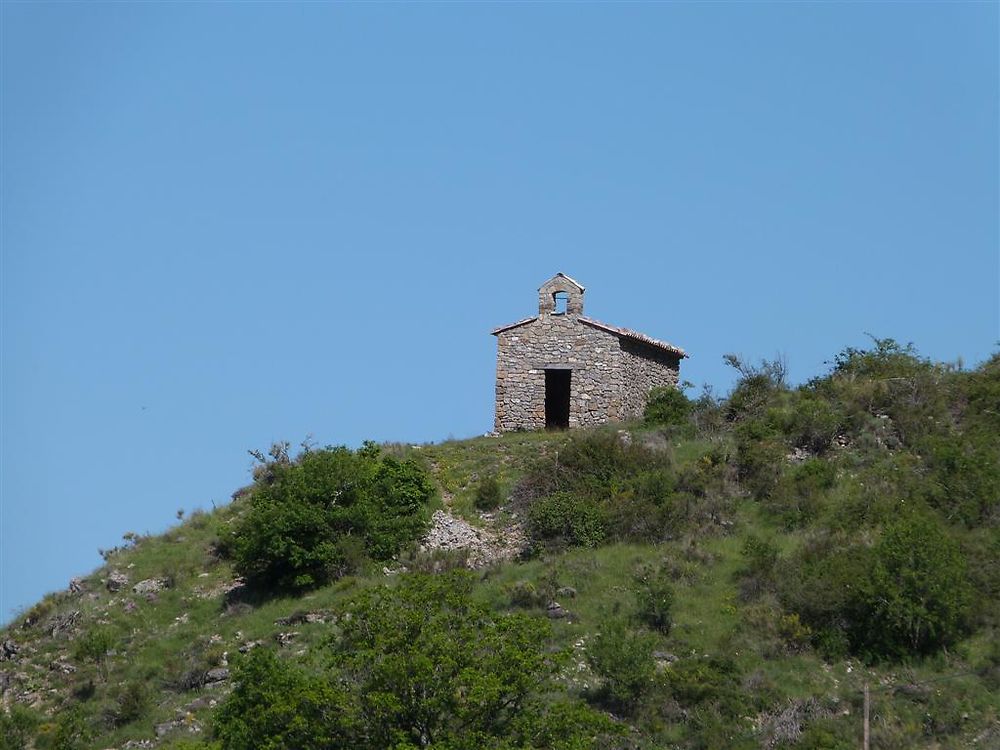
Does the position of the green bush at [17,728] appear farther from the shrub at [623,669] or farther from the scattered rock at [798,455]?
the scattered rock at [798,455]

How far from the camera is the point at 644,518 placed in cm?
4072

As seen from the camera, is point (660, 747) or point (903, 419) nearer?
point (660, 747)

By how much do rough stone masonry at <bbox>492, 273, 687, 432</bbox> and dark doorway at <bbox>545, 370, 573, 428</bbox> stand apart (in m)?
0.85

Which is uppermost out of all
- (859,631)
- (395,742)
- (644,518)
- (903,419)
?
(903,419)

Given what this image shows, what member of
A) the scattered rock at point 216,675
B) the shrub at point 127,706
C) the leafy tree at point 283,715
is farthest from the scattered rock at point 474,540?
the leafy tree at point 283,715

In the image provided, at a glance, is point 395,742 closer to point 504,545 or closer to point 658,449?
point 504,545

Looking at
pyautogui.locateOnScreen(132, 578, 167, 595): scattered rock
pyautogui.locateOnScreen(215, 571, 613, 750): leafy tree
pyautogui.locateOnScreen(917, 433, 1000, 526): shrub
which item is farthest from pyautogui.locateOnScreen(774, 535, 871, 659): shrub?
pyautogui.locateOnScreen(132, 578, 167, 595): scattered rock

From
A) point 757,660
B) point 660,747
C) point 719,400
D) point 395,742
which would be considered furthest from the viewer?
point 719,400

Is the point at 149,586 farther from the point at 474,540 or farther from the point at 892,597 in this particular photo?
the point at 892,597

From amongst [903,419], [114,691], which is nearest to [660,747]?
[114,691]

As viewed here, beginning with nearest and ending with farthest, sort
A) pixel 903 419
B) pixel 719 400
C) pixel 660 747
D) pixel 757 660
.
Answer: pixel 660 747 < pixel 757 660 < pixel 903 419 < pixel 719 400

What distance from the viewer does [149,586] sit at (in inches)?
1604

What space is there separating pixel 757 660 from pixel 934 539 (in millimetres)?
4491

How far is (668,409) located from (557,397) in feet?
14.3
